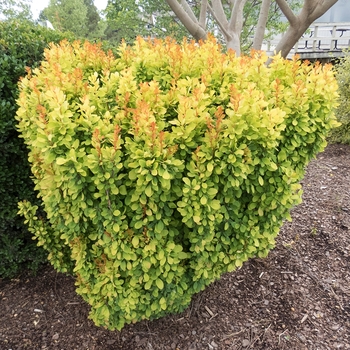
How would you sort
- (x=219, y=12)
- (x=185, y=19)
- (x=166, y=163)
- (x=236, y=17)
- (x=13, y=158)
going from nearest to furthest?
(x=166, y=163)
(x=13, y=158)
(x=185, y=19)
(x=236, y=17)
(x=219, y=12)

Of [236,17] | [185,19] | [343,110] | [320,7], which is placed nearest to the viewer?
[320,7]

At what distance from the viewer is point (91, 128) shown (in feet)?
5.02

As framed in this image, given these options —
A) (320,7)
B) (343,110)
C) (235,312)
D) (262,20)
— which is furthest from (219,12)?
(235,312)

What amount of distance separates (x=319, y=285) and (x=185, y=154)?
193 centimetres

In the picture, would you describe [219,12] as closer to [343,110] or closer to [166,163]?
[343,110]

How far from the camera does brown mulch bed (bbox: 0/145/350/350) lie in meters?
2.24

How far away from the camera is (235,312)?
2.46m

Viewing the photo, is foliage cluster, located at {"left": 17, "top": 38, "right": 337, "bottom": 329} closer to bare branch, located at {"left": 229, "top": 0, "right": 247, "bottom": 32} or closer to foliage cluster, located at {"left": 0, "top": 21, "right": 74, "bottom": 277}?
foliage cluster, located at {"left": 0, "top": 21, "right": 74, "bottom": 277}

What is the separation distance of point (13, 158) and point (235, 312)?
6.67ft

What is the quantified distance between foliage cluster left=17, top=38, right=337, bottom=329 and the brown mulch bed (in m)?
0.32

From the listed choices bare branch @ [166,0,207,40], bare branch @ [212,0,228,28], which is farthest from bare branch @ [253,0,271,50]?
bare branch @ [166,0,207,40]

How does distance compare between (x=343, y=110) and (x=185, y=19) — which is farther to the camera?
(x=343, y=110)

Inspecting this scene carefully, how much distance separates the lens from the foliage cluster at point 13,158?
2268 millimetres

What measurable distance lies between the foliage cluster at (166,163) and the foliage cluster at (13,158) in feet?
0.93
